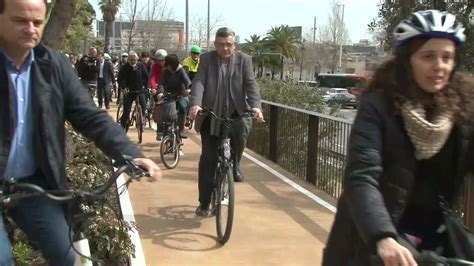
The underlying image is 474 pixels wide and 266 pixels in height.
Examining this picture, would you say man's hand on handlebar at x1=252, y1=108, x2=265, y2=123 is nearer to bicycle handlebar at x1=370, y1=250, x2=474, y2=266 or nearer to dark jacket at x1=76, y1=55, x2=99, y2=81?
bicycle handlebar at x1=370, y1=250, x2=474, y2=266

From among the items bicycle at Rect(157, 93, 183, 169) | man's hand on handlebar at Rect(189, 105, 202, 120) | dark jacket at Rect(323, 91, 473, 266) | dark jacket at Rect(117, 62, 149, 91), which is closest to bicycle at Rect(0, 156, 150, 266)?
dark jacket at Rect(323, 91, 473, 266)

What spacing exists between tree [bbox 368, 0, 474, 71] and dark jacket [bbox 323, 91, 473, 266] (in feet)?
17.9

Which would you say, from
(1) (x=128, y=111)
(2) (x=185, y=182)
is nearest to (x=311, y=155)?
(2) (x=185, y=182)

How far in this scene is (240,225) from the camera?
614 cm

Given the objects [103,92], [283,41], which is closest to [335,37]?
[283,41]

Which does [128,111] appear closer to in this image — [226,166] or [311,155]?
[311,155]

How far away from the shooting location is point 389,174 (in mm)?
2264

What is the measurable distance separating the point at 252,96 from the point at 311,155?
234 cm

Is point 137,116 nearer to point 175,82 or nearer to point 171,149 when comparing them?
point 175,82

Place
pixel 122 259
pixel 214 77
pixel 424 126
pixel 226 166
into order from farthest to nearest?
pixel 214 77 < pixel 226 166 < pixel 122 259 < pixel 424 126

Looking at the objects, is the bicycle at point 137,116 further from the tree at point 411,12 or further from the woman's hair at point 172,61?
the tree at point 411,12

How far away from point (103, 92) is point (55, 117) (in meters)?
16.6

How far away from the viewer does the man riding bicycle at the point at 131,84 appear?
12141 millimetres

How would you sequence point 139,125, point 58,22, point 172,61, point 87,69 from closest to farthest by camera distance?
point 58,22
point 172,61
point 139,125
point 87,69
